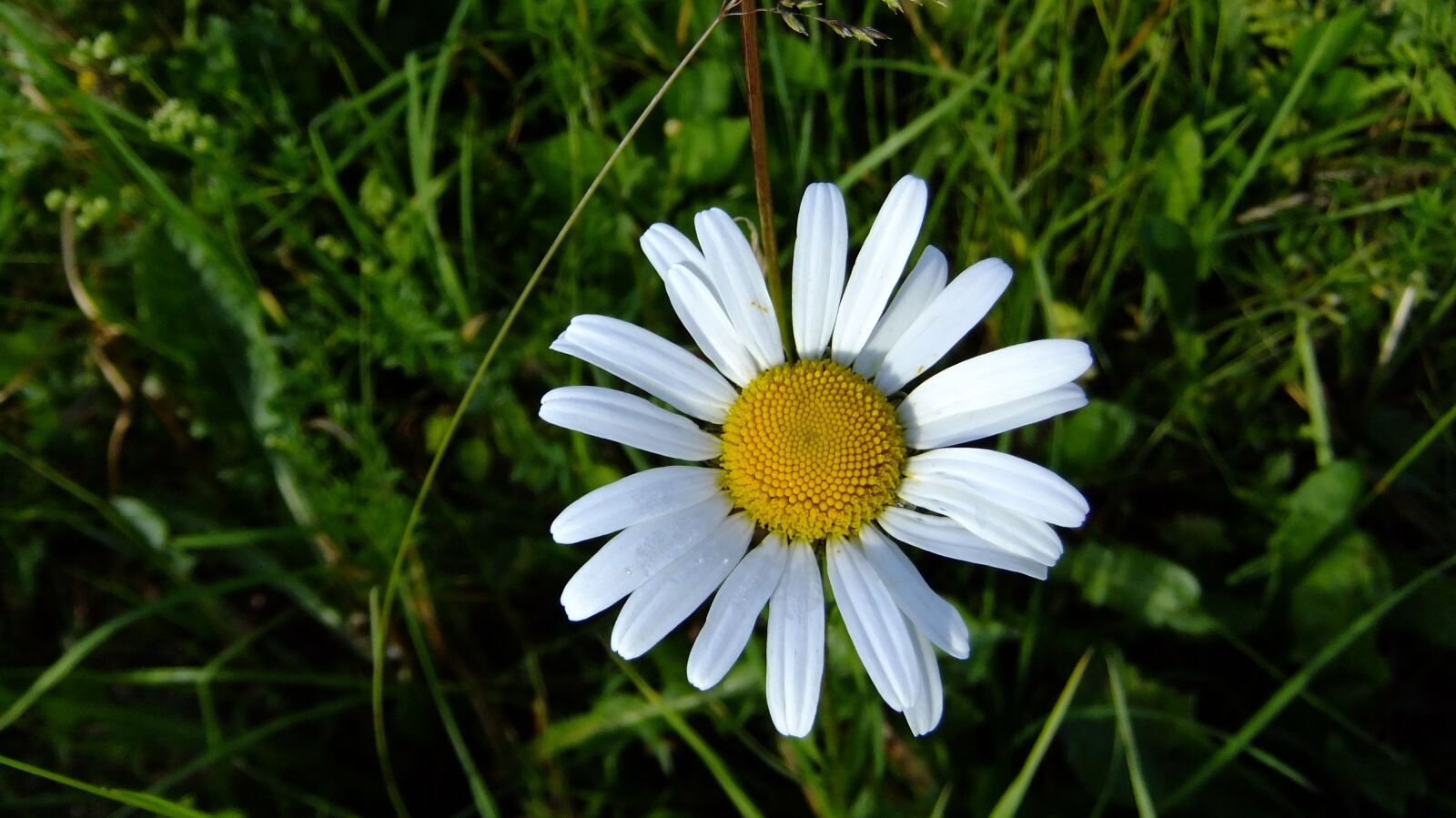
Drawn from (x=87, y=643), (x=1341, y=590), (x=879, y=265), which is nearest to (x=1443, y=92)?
(x=1341, y=590)

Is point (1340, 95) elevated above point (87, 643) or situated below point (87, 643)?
above

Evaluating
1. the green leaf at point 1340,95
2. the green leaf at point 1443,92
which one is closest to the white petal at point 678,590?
the green leaf at point 1443,92

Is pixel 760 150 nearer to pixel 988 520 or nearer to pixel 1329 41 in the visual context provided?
pixel 988 520

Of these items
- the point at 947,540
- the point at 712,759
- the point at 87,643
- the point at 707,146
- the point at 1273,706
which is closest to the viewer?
the point at 947,540

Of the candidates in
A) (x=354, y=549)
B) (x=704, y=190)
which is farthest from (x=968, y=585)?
(x=354, y=549)

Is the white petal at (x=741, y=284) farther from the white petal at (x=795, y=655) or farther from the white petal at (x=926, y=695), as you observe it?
the white petal at (x=926, y=695)

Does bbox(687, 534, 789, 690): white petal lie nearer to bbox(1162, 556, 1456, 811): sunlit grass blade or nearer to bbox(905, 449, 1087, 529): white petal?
bbox(905, 449, 1087, 529): white petal

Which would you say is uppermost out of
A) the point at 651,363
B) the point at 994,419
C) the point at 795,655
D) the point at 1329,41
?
the point at 1329,41
